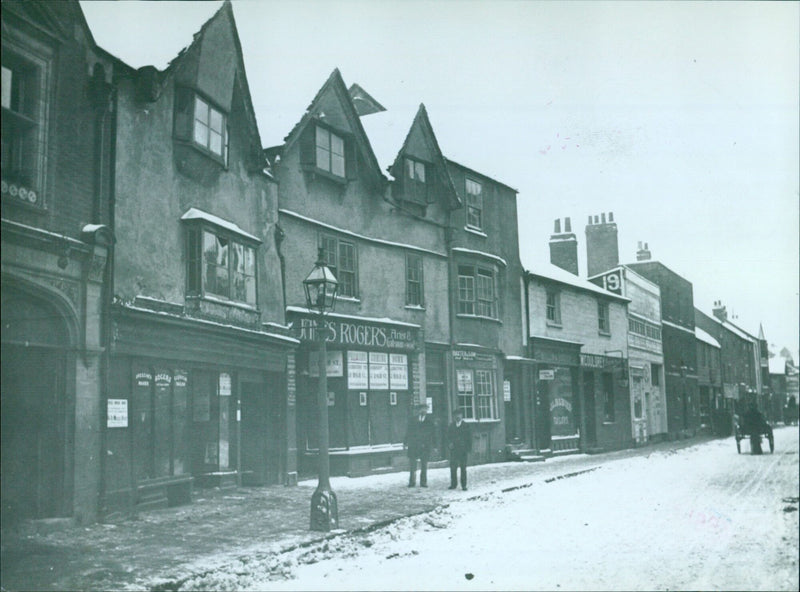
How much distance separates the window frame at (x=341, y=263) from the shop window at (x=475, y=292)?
14.3 feet

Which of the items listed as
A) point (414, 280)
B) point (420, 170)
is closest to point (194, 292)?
point (420, 170)

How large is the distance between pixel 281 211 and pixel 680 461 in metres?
11.6

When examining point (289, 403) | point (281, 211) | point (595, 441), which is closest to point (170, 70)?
point (281, 211)

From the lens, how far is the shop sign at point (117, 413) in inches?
445

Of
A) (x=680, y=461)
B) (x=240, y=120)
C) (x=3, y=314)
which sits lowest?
(x=680, y=461)

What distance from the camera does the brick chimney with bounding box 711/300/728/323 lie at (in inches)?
A: 463

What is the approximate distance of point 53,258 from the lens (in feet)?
33.4

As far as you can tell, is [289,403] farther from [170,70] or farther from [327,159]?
[170,70]

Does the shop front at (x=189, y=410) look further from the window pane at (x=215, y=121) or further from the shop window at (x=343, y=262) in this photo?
the window pane at (x=215, y=121)

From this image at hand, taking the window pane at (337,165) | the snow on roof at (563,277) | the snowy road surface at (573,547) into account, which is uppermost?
the window pane at (337,165)

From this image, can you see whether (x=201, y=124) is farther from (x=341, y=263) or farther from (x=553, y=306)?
(x=553, y=306)

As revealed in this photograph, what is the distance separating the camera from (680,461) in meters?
19.8

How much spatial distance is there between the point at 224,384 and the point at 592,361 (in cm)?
1694

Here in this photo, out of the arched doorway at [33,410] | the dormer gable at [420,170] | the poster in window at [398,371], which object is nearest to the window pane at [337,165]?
the dormer gable at [420,170]
